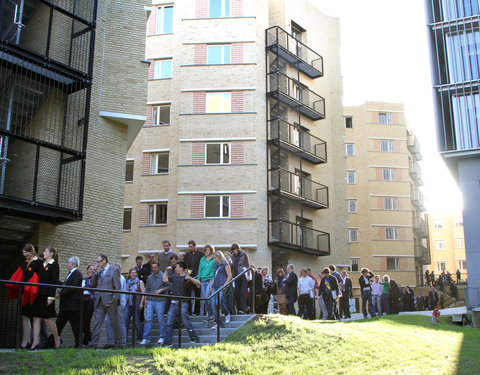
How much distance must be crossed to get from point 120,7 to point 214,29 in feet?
47.9

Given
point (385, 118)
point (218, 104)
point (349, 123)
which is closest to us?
point (218, 104)

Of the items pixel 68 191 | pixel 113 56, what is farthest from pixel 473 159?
pixel 68 191

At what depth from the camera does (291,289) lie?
18.5 metres

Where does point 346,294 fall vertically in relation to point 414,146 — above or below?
below

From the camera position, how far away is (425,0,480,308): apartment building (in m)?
24.2

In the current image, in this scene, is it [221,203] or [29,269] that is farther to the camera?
[221,203]

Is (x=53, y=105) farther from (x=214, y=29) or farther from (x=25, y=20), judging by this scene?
(x=214, y=29)

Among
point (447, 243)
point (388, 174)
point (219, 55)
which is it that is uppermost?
point (219, 55)

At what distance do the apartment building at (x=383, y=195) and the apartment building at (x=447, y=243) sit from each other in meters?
20.9

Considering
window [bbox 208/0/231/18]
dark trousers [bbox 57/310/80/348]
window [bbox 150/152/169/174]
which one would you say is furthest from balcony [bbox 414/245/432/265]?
dark trousers [bbox 57/310/80/348]

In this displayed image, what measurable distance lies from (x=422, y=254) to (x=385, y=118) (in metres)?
→ 13.5

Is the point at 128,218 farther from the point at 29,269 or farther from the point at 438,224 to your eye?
the point at 438,224

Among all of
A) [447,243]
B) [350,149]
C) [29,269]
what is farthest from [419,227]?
[29,269]

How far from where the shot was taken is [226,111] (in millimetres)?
33375
